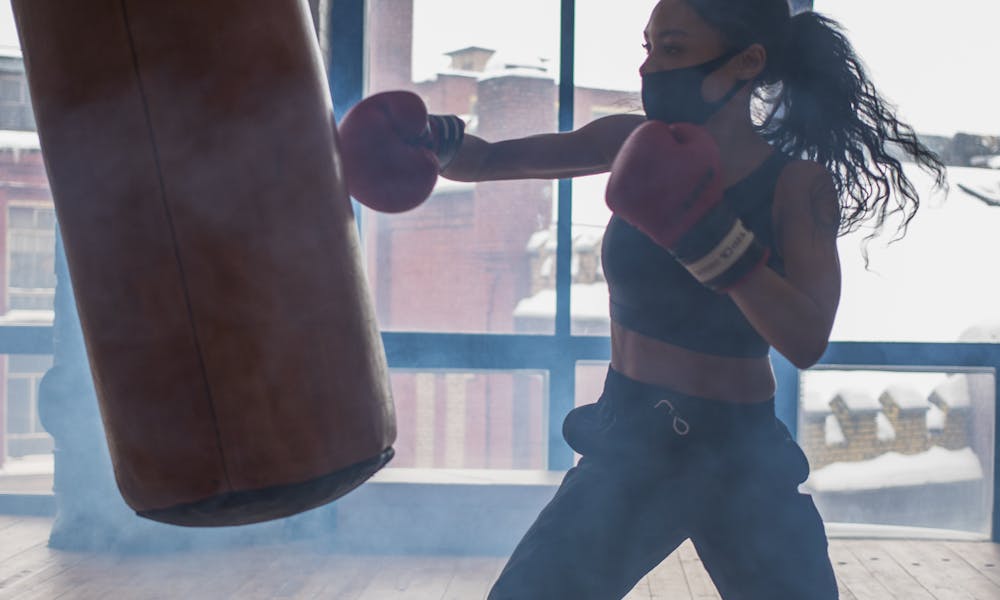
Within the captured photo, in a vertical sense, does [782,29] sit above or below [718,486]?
above

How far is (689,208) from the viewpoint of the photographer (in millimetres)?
1009

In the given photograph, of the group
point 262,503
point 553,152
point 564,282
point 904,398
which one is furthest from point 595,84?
point 262,503

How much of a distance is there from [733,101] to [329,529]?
2.20 m

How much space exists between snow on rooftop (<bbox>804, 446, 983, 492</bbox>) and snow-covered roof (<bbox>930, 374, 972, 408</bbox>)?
0.19 meters

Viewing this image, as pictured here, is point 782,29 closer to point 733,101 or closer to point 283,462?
point 733,101

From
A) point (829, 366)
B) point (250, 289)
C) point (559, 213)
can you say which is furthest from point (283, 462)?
point (829, 366)

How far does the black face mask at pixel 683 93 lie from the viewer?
46.4 inches

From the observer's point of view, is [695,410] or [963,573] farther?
[963,573]

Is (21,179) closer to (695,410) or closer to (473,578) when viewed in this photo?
(473,578)

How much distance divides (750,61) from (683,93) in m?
0.10

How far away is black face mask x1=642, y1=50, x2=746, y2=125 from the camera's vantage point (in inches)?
46.4

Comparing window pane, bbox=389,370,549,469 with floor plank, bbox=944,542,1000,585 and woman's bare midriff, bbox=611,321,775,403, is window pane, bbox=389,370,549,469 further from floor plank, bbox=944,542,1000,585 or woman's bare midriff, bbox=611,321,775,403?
woman's bare midriff, bbox=611,321,775,403

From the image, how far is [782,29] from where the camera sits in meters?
1.21

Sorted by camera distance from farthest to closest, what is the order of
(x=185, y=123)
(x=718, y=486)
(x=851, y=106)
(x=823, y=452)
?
Result: (x=823, y=452), (x=851, y=106), (x=718, y=486), (x=185, y=123)
